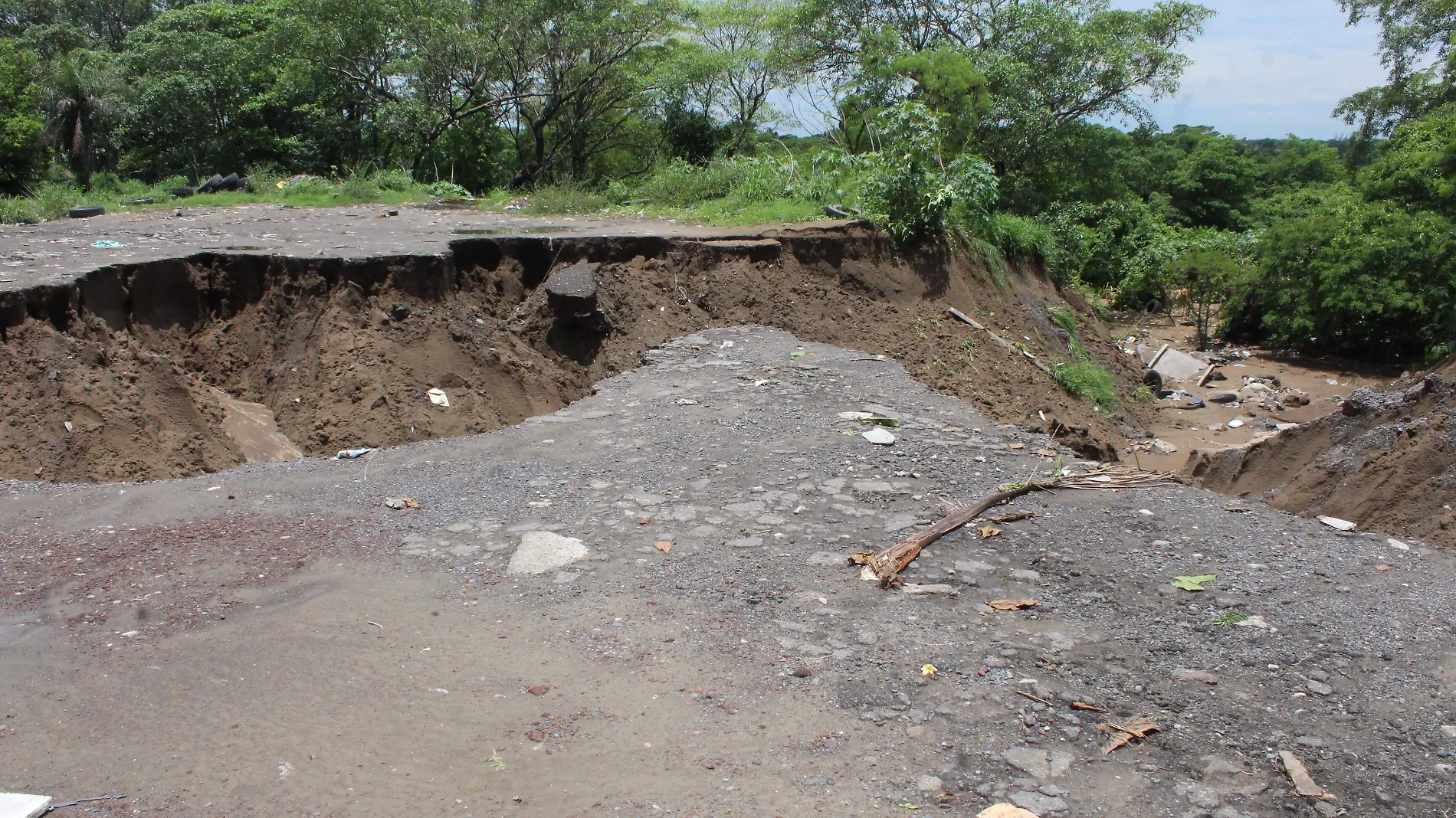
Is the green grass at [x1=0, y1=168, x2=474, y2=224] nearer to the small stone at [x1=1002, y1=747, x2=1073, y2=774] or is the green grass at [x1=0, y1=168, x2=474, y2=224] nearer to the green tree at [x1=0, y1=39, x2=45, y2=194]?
the green tree at [x1=0, y1=39, x2=45, y2=194]

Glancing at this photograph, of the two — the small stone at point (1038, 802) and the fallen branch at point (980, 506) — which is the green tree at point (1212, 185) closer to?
the fallen branch at point (980, 506)

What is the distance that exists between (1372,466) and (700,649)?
383 cm

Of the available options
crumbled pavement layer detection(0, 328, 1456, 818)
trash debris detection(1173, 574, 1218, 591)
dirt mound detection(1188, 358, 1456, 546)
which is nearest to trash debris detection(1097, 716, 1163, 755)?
crumbled pavement layer detection(0, 328, 1456, 818)

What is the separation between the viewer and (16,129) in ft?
66.4

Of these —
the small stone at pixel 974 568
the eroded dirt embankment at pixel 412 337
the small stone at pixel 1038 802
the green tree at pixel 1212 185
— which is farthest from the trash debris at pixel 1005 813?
the green tree at pixel 1212 185

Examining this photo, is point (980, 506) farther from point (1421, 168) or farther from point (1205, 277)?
point (1421, 168)

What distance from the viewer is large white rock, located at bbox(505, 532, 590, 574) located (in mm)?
4516

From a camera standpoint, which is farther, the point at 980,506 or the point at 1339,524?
the point at 980,506

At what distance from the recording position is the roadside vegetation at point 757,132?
13.1 m

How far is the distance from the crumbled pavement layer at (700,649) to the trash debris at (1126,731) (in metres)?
0.04

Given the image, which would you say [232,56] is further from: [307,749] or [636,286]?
[307,749]

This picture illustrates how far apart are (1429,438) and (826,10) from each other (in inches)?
633

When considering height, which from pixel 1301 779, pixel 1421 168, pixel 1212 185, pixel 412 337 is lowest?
pixel 1301 779

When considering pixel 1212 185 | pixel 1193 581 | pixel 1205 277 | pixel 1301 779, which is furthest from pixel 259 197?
pixel 1212 185
